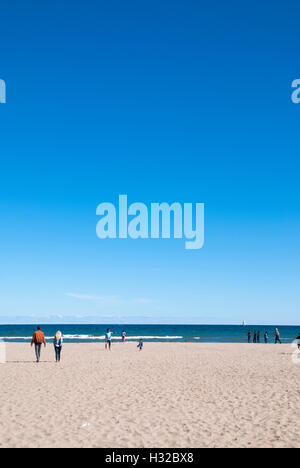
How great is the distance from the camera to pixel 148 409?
1151 cm

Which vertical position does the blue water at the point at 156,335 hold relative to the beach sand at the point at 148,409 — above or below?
below

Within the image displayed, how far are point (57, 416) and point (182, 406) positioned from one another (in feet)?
12.3

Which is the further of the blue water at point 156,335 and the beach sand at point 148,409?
the blue water at point 156,335

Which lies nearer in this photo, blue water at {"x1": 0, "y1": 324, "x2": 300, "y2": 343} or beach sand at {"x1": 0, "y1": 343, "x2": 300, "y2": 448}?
beach sand at {"x1": 0, "y1": 343, "x2": 300, "y2": 448}

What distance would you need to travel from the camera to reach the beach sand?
873 centimetres

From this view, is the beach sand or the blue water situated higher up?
the beach sand

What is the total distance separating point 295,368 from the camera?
73.2 ft

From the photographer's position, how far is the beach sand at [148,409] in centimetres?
873

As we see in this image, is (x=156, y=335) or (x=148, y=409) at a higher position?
(x=148, y=409)

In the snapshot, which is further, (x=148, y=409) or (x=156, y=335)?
(x=156, y=335)
